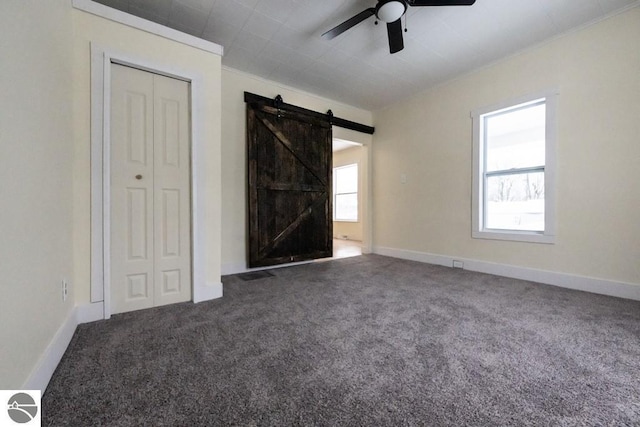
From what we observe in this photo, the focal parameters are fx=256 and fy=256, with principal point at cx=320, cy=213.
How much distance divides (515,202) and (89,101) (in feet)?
14.7

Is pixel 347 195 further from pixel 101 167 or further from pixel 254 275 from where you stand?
pixel 101 167

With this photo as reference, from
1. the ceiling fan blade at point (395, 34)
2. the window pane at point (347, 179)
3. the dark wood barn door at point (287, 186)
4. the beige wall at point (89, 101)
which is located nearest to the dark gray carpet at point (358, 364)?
the beige wall at point (89, 101)

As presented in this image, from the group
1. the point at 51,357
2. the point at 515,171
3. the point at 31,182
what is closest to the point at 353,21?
the point at 31,182

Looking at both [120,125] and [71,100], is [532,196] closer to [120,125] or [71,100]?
[120,125]

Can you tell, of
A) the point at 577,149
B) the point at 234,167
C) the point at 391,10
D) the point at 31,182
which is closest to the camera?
the point at 31,182

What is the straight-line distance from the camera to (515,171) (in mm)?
3197

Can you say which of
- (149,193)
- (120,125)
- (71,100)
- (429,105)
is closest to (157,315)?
(149,193)

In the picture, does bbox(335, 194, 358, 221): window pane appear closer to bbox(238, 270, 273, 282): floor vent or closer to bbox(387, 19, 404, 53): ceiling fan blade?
bbox(238, 270, 273, 282): floor vent

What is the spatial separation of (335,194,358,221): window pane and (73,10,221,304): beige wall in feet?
16.4

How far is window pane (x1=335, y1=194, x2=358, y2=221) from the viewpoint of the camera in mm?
7130

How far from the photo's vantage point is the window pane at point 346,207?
23.4ft

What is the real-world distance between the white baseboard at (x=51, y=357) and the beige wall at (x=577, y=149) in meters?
4.11

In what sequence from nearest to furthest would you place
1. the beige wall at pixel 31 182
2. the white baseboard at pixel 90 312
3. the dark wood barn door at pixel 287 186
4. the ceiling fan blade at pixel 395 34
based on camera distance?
the beige wall at pixel 31 182 < the white baseboard at pixel 90 312 < the ceiling fan blade at pixel 395 34 < the dark wood barn door at pixel 287 186

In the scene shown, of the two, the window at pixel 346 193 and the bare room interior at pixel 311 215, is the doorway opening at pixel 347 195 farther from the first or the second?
the bare room interior at pixel 311 215
